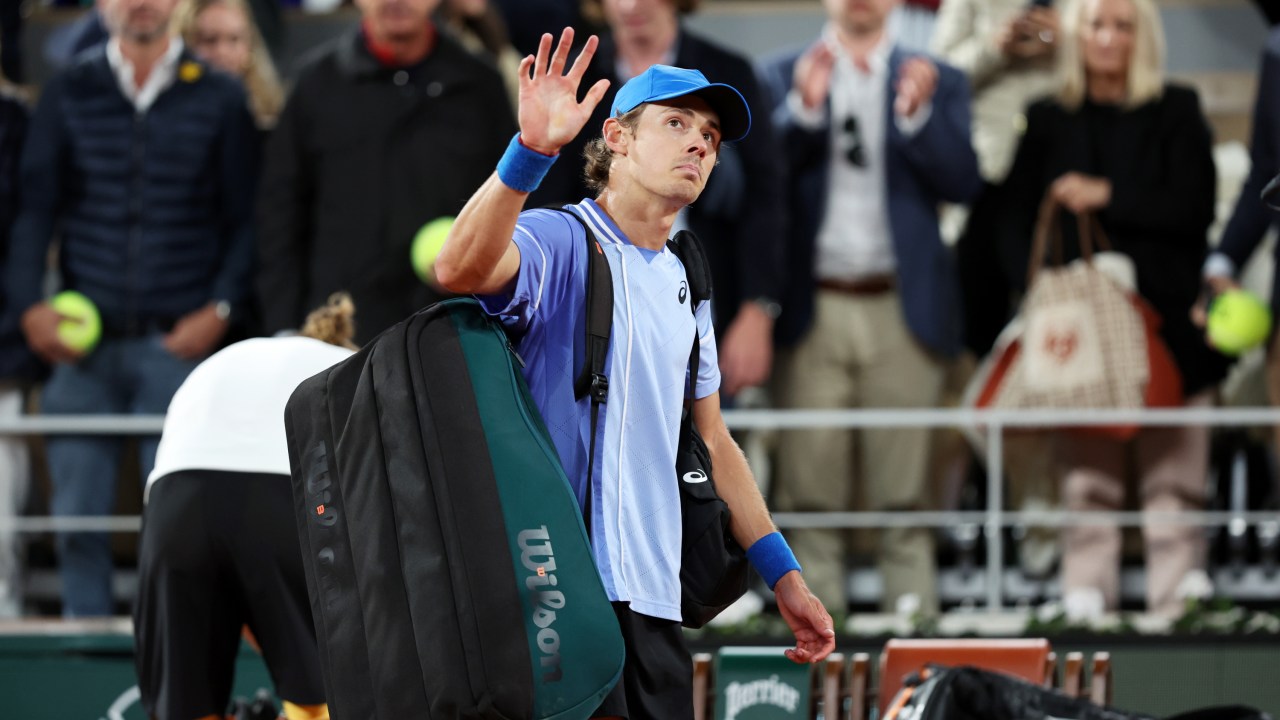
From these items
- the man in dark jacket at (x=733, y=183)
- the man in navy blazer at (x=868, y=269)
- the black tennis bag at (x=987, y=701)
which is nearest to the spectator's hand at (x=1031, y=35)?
the man in navy blazer at (x=868, y=269)

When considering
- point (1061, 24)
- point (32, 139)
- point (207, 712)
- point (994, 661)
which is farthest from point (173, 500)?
point (1061, 24)

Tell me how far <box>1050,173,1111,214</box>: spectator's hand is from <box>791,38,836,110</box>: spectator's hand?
3.15 ft

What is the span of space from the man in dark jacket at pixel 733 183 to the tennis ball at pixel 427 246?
1.47 ft

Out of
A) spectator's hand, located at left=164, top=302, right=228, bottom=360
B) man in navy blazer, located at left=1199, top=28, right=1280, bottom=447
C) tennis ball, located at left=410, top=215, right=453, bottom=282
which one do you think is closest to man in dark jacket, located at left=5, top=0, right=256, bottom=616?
spectator's hand, located at left=164, top=302, right=228, bottom=360

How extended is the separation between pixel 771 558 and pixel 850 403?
11.6 feet

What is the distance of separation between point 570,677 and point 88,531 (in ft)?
14.3

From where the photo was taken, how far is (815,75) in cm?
725

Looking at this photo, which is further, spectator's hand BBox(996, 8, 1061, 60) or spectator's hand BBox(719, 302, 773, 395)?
spectator's hand BBox(996, 8, 1061, 60)

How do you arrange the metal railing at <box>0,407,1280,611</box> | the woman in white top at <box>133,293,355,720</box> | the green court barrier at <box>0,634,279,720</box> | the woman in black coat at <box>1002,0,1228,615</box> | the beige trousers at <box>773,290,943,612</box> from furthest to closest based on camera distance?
1. the beige trousers at <box>773,290,943,612</box>
2. the woman in black coat at <box>1002,0,1228,615</box>
3. the metal railing at <box>0,407,1280,611</box>
4. the green court barrier at <box>0,634,279,720</box>
5. the woman in white top at <box>133,293,355,720</box>

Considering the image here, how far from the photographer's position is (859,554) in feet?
25.2

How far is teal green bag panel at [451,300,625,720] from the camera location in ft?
10.6

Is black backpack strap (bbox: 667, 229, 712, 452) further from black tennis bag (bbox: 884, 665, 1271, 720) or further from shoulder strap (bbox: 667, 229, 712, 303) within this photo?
black tennis bag (bbox: 884, 665, 1271, 720)

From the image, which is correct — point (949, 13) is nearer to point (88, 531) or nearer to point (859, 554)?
point (859, 554)

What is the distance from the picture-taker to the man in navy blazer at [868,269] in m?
7.16
